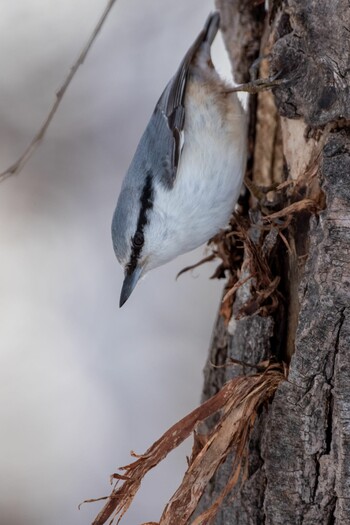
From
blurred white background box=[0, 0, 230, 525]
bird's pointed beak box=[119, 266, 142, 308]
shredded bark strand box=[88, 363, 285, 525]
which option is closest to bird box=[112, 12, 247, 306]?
bird's pointed beak box=[119, 266, 142, 308]

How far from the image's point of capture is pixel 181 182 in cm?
218

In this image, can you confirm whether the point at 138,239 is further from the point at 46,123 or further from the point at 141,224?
the point at 46,123

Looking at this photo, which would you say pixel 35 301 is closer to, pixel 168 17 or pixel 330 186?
pixel 168 17

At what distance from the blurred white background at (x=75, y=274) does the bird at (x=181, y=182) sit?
107cm

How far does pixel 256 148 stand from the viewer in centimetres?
234

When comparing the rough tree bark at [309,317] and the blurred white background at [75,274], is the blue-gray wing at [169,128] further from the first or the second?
the blurred white background at [75,274]

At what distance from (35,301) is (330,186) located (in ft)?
6.91

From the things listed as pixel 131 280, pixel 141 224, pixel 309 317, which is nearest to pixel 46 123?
pixel 141 224

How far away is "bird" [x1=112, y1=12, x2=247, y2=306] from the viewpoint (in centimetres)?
213

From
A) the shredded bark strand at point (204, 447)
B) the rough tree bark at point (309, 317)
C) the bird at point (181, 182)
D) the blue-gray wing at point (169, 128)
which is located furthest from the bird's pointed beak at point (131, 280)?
the shredded bark strand at point (204, 447)

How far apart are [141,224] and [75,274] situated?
1310 millimetres

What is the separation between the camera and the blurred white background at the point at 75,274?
10.7ft

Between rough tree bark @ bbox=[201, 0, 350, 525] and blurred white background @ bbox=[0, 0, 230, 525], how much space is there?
152 centimetres

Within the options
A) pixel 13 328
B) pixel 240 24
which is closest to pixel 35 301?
pixel 13 328
